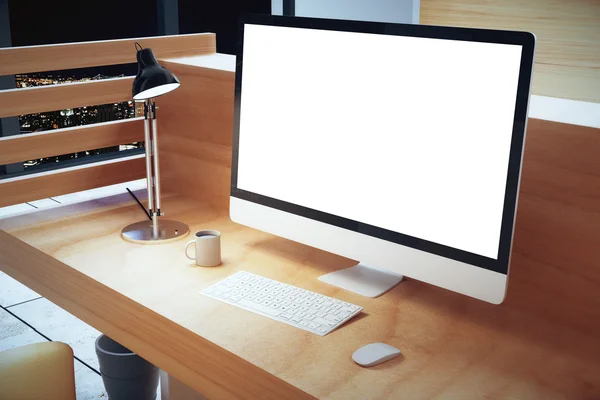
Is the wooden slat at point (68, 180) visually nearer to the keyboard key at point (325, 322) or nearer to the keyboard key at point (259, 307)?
the keyboard key at point (259, 307)

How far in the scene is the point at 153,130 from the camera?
1784mm

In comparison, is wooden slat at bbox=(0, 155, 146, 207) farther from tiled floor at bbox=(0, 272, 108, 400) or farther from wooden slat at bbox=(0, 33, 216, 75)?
tiled floor at bbox=(0, 272, 108, 400)

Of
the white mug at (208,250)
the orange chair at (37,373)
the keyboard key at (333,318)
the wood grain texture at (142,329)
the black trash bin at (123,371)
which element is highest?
the white mug at (208,250)

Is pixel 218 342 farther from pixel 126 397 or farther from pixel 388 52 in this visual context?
pixel 126 397

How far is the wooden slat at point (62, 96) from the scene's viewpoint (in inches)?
71.6

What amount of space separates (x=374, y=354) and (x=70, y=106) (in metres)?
1.19

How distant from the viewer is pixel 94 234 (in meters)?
1.77

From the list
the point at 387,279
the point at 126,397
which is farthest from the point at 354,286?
the point at 126,397

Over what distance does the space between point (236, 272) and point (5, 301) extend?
191 cm

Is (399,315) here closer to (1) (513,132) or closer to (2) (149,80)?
(1) (513,132)

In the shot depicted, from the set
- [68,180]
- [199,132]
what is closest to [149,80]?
[199,132]

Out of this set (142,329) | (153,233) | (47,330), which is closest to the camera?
(142,329)

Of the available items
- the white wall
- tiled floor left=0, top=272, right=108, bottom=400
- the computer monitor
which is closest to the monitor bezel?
the computer monitor

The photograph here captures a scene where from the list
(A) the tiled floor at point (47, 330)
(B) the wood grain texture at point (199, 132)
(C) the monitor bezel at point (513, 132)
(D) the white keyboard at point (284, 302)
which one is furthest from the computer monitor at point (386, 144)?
(A) the tiled floor at point (47, 330)
